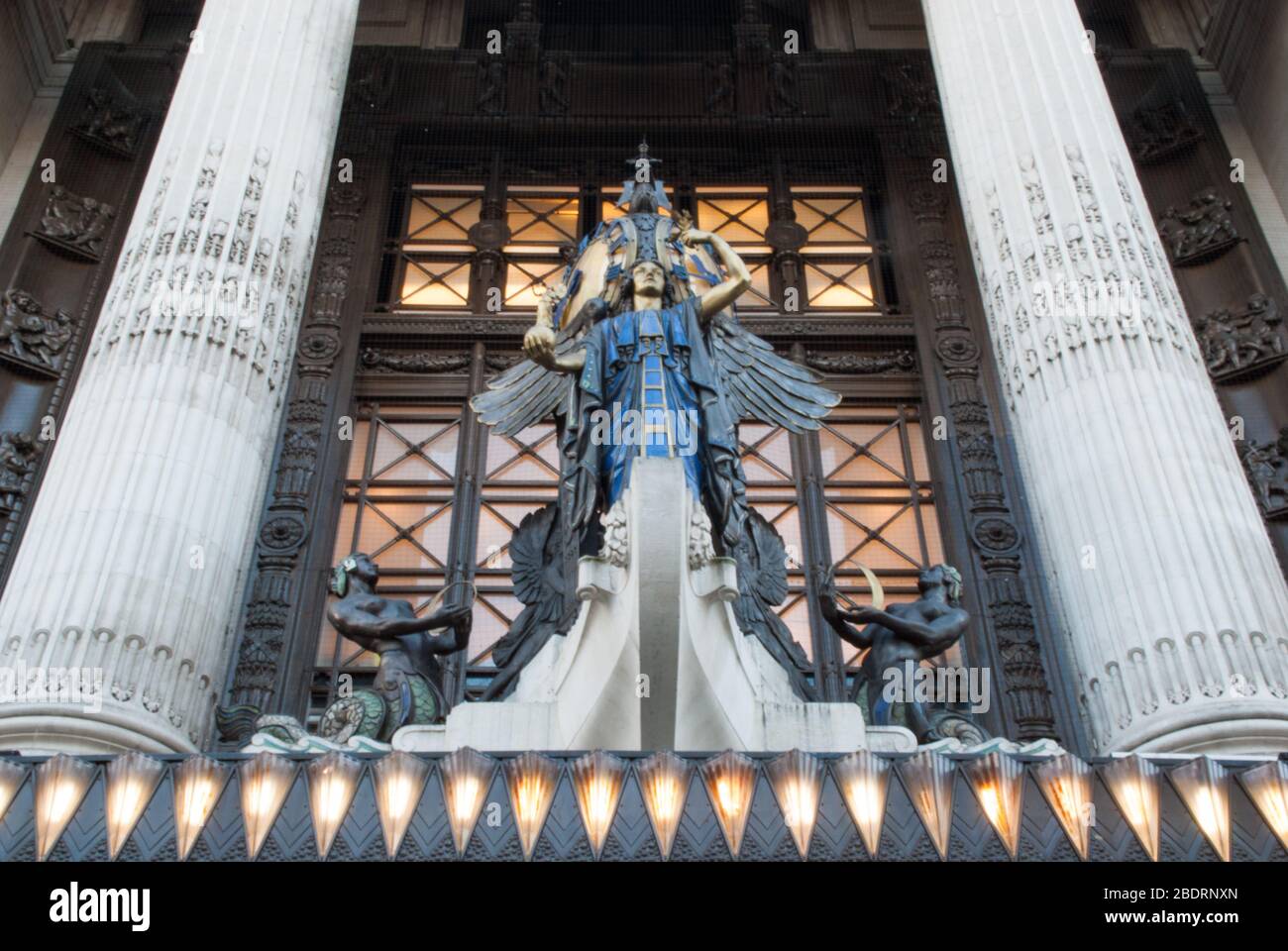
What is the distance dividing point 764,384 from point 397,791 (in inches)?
231

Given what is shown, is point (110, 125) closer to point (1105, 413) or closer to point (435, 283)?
point (435, 283)

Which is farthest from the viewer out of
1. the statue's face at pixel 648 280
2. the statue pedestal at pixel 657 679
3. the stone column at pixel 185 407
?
the statue's face at pixel 648 280

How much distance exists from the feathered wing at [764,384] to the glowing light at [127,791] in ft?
19.7

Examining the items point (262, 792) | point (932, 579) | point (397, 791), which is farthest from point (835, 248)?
point (262, 792)

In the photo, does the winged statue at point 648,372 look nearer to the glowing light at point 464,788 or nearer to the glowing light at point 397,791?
the glowing light at point 464,788

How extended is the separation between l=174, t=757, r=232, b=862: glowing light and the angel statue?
3.53 meters

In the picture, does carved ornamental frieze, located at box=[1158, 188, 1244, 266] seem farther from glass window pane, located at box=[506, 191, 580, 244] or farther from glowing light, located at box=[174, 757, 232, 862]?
glowing light, located at box=[174, 757, 232, 862]

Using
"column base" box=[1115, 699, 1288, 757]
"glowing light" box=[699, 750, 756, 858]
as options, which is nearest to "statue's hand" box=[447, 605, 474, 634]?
"glowing light" box=[699, 750, 756, 858]

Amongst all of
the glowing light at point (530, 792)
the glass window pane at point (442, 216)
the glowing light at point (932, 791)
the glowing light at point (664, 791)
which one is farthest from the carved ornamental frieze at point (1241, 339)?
the glowing light at point (530, 792)

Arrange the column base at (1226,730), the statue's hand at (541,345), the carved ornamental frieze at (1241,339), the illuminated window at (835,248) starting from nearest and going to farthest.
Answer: the column base at (1226,730), the statue's hand at (541,345), the carved ornamental frieze at (1241,339), the illuminated window at (835,248)

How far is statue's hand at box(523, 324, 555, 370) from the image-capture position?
12250mm

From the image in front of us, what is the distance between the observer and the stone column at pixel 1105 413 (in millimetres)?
10953
